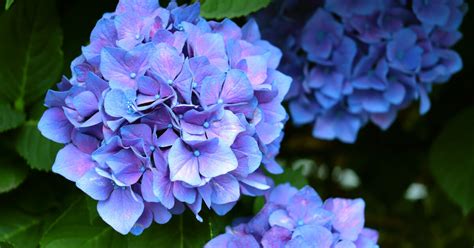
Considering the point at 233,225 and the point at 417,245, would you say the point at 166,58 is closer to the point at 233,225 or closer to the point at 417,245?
the point at 233,225

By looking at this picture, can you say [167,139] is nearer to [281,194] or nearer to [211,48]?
[211,48]

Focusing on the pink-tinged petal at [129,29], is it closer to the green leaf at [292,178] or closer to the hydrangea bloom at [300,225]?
the hydrangea bloom at [300,225]

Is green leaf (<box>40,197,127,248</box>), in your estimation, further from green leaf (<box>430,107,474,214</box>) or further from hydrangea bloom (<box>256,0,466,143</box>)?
green leaf (<box>430,107,474,214</box>)

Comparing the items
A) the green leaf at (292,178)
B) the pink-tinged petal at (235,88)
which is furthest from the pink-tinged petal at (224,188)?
the green leaf at (292,178)

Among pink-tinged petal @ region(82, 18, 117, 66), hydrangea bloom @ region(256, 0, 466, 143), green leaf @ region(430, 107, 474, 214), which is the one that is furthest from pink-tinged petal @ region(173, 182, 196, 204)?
green leaf @ region(430, 107, 474, 214)

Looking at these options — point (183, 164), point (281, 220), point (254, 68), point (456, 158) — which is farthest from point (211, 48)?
point (456, 158)

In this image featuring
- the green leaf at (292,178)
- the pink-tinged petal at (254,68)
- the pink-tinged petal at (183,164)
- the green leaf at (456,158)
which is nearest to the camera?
the pink-tinged petal at (183,164)

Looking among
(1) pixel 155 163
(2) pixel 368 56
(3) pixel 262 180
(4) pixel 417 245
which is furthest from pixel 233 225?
(4) pixel 417 245
